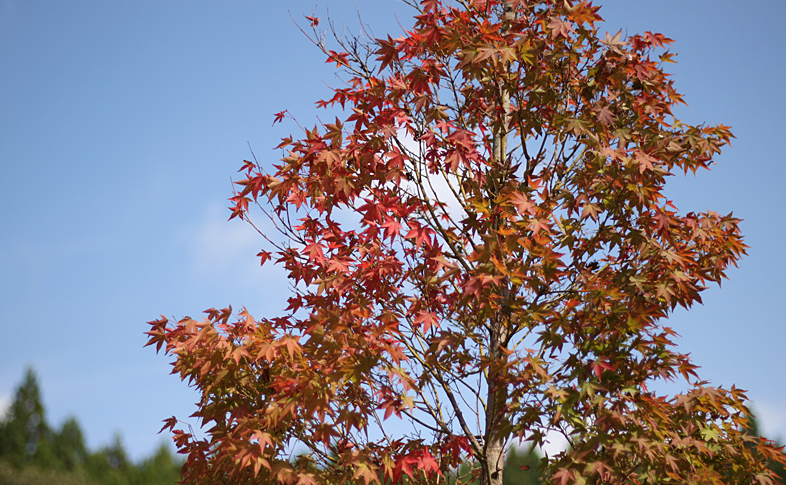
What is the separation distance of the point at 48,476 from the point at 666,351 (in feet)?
109

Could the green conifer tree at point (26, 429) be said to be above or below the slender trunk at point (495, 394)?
above

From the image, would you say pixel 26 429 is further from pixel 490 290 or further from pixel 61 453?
pixel 490 290

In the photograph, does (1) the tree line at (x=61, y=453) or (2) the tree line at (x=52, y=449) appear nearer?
(1) the tree line at (x=61, y=453)

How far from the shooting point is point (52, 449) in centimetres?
4062

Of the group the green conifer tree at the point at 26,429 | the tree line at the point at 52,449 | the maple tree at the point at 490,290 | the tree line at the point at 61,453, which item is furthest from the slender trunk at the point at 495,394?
the green conifer tree at the point at 26,429

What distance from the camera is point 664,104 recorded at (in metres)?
4.60

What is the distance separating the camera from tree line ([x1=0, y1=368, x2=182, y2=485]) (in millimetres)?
34047

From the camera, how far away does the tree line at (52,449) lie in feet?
112

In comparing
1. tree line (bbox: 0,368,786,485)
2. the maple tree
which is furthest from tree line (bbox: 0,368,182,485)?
the maple tree

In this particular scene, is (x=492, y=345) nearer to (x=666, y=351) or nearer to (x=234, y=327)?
(x=666, y=351)

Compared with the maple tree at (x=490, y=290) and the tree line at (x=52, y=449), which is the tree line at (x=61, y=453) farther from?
the maple tree at (x=490, y=290)

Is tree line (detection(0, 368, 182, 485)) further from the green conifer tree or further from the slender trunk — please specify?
the slender trunk

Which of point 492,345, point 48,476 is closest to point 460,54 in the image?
point 492,345

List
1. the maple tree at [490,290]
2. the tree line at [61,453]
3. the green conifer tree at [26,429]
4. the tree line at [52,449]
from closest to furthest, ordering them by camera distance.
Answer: the maple tree at [490,290] → the tree line at [61,453] → the tree line at [52,449] → the green conifer tree at [26,429]
